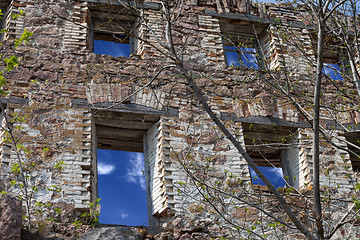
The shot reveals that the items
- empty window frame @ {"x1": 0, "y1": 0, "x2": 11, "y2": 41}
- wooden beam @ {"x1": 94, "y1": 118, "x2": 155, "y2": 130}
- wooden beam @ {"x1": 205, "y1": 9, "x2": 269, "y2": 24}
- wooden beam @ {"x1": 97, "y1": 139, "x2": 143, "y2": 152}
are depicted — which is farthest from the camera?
wooden beam @ {"x1": 205, "y1": 9, "x2": 269, "y2": 24}

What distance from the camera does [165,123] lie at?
7648 millimetres

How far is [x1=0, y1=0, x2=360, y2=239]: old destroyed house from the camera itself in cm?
679

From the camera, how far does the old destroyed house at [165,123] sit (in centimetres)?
679

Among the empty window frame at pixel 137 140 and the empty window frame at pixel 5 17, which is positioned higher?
the empty window frame at pixel 5 17

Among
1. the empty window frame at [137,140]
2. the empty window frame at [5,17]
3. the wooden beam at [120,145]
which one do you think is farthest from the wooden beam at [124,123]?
the empty window frame at [5,17]

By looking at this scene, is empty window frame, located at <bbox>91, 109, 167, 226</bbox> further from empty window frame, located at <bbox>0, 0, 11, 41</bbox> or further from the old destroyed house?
empty window frame, located at <bbox>0, 0, 11, 41</bbox>

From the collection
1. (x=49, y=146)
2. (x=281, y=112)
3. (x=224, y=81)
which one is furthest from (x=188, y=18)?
(x=49, y=146)

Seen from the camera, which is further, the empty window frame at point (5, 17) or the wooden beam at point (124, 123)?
the empty window frame at point (5, 17)

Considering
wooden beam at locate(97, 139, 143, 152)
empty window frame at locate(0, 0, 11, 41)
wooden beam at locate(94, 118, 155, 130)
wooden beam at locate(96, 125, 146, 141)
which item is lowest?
wooden beam at locate(97, 139, 143, 152)

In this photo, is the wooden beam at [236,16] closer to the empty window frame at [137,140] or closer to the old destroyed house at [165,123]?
the old destroyed house at [165,123]

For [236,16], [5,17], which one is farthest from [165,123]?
[5,17]

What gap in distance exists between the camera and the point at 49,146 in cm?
701

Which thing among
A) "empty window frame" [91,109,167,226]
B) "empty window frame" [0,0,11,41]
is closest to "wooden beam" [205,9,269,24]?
"empty window frame" [91,109,167,226]

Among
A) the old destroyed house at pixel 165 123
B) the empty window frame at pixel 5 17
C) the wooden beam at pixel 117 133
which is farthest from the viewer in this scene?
the empty window frame at pixel 5 17
